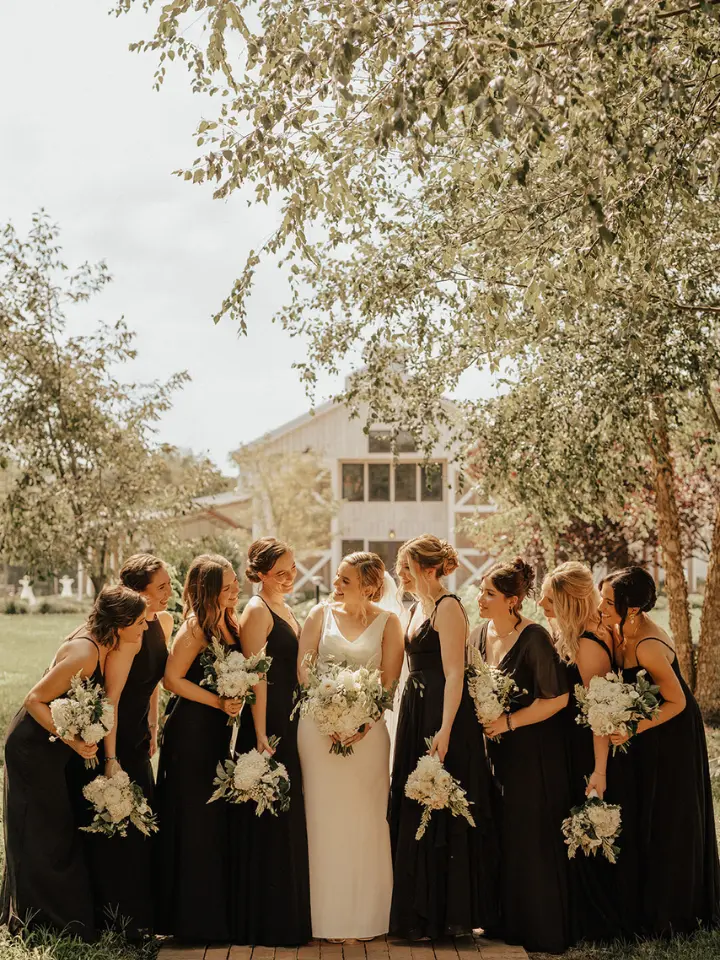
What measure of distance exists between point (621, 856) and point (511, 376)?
696cm

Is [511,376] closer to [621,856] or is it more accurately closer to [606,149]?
[606,149]

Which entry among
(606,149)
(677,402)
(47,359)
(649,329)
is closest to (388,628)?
(606,149)

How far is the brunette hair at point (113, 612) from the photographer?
18.6ft

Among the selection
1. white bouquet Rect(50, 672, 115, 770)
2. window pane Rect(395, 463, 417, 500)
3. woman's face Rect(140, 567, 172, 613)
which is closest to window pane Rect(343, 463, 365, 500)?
window pane Rect(395, 463, 417, 500)

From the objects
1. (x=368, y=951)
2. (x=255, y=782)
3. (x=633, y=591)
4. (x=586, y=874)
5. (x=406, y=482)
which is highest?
(x=406, y=482)

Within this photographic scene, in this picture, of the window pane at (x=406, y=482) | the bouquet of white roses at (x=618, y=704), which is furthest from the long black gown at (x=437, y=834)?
the window pane at (x=406, y=482)

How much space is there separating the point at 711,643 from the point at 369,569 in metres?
9.03

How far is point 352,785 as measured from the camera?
20.1 ft

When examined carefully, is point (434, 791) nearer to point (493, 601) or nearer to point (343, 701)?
point (343, 701)

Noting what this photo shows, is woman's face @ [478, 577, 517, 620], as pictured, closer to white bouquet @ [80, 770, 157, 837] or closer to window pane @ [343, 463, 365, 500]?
white bouquet @ [80, 770, 157, 837]

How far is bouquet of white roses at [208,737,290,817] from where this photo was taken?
5746 mm

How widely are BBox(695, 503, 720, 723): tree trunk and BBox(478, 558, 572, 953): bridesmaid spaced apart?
7.80 metres

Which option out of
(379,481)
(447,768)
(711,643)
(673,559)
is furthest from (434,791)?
(379,481)

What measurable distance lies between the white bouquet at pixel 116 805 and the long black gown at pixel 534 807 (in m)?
2.08
